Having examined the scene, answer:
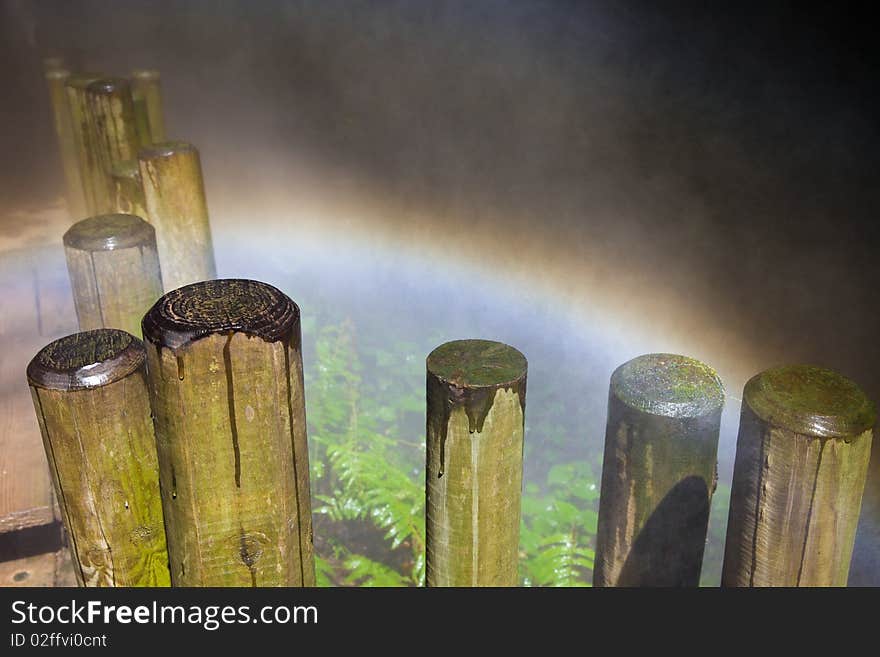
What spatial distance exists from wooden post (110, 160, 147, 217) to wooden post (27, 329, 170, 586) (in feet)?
7.15

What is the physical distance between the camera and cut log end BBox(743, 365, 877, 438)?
1805mm

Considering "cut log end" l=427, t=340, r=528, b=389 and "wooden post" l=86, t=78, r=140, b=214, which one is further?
"wooden post" l=86, t=78, r=140, b=214

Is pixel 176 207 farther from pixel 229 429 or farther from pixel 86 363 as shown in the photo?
pixel 229 429

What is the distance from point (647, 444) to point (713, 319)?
8.42 ft

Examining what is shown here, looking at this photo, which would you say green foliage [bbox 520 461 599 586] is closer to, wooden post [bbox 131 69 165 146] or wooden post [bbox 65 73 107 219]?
wooden post [bbox 65 73 107 219]

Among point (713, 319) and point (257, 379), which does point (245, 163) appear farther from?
point (257, 379)

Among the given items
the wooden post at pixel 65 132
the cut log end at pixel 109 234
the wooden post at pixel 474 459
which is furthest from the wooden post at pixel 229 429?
the wooden post at pixel 65 132

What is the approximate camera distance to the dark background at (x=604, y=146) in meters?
3.42

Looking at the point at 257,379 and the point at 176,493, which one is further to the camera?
the point at 176,493

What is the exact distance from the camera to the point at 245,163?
8453 millimetres

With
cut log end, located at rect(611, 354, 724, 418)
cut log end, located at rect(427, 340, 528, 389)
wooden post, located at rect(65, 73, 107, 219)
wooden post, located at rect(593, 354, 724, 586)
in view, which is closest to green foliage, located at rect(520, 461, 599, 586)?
wooden post, located at rect(593, 354, 724, 586)
